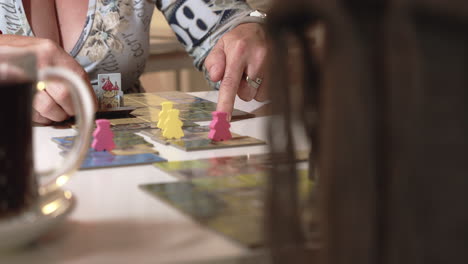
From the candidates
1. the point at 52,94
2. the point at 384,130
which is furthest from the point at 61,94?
the point at 384,130

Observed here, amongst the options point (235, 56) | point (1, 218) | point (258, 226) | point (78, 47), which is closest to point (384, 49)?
point (258, 226)

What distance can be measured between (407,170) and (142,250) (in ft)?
0.70

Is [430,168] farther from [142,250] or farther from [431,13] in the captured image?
[142,250]

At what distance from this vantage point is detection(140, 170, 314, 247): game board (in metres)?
0.47

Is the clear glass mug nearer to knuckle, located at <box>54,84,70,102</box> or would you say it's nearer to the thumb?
knuckle, located at <box>54,84,70,102</box>

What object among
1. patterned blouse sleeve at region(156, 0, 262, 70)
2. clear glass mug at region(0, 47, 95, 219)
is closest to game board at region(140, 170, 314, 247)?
clear glass mug at region(0, 47, 95, 219)

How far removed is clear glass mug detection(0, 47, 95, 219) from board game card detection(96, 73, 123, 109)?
639 mm

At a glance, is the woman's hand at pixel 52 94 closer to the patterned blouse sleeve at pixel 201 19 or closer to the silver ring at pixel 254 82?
the silver ring at pixel 254 82

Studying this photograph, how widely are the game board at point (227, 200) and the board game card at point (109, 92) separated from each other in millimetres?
526

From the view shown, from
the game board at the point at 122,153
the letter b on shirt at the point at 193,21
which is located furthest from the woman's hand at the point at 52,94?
the letter b on shirt at the point at 193,21

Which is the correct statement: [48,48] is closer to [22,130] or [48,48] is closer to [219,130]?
[219,130]

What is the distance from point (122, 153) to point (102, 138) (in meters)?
0.04

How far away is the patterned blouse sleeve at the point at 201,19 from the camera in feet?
4.84

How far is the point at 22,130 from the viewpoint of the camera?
1.48ft
